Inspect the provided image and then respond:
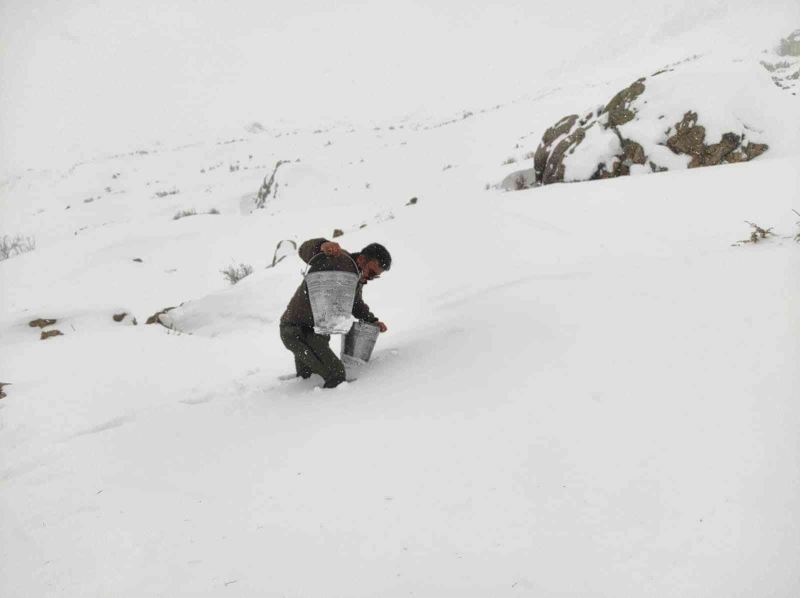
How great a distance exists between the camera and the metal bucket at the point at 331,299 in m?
3.01

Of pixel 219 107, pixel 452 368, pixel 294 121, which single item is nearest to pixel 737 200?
pixel 452 368

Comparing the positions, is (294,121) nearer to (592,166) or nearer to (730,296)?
(592,166)

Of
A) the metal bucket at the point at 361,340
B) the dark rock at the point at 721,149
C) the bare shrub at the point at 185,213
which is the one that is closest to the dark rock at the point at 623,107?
the dark rock at the point at 721,149

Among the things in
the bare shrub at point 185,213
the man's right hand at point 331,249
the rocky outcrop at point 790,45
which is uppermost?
the rocky outcrop at point 790,45

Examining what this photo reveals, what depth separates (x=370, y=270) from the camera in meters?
3.35

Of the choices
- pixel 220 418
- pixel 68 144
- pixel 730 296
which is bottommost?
pixel 220 418

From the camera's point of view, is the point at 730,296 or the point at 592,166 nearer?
the point at 730,296

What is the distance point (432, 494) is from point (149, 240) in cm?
750

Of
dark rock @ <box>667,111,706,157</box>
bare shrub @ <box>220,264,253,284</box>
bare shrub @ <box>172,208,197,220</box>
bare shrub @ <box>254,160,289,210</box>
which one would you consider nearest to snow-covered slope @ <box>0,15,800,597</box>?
dark rock @ <box>667,111,706,157</box>

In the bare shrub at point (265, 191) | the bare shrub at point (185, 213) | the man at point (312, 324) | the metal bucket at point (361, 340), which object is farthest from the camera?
the bare shrub at point (265, 191)

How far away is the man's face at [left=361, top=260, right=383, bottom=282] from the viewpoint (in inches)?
131

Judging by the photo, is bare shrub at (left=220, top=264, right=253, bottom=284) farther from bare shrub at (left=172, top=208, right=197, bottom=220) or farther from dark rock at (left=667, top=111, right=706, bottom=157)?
dark rock at (left=667, top=111, right=706, bottom=157)

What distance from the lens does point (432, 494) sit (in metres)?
1.75

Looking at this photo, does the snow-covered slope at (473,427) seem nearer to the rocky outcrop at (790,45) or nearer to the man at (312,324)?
the man at (312,324)
